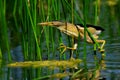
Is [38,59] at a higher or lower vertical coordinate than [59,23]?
lower

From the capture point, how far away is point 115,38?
10586 mm

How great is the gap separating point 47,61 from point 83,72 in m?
0.94

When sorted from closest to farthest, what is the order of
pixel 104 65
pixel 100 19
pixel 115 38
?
pixel 104 65 → pixel 115 38 → pixel 100 19

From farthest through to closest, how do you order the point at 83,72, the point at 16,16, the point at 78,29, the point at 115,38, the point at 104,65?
the point at 16,16 < the point at 115,38 < the point at 78,29 < the point at 104,65 < the point at 83,72

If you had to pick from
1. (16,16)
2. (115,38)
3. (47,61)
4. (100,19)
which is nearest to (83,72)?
(47,61)

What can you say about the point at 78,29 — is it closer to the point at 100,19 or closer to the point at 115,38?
the point at 115,38

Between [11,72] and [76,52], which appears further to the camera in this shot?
[76,52]

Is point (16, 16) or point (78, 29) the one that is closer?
point (78, 29)

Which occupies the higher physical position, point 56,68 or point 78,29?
point 78,29

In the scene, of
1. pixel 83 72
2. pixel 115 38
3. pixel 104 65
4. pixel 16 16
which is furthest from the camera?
pixel 16 16

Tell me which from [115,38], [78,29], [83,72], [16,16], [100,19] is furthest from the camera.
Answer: [16,16]

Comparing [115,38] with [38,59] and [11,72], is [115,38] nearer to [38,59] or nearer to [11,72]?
[38,59]

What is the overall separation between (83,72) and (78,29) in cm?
120

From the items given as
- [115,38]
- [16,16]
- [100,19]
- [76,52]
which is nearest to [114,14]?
[100,19]
